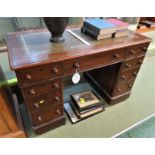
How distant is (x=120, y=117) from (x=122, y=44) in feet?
2.39

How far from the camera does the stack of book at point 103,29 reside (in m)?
1.11

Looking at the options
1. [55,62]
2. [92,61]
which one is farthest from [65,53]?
[92,61]

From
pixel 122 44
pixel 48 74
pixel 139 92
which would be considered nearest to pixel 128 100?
pixel 139 92

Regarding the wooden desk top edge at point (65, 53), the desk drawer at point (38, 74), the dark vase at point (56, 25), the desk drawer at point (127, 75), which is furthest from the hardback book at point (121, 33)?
the desk drawer at point (38, 74)

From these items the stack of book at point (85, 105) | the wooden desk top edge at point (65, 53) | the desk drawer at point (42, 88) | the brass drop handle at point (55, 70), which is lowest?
the stack of book at point (85, 105)

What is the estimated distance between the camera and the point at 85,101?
1.40 metres

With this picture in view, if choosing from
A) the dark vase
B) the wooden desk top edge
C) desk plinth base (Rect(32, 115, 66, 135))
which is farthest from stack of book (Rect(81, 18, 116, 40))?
desk plinth base (Rect(32, 115, 66, 135))

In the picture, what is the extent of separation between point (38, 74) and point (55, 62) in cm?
13

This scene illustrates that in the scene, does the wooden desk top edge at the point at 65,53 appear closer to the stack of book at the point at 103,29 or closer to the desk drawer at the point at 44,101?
the stack of book at the point at 103,29

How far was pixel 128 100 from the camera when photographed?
5.33 feet

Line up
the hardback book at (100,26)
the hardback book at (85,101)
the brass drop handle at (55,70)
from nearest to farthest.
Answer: the brass drop handle at (55,70) → the hardback book at (100,26) → the hardback book at (85,101)

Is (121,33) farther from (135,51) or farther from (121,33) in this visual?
(135,51)

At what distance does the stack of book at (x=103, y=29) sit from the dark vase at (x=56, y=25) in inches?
10.5

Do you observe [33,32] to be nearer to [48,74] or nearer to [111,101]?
[48,74]
